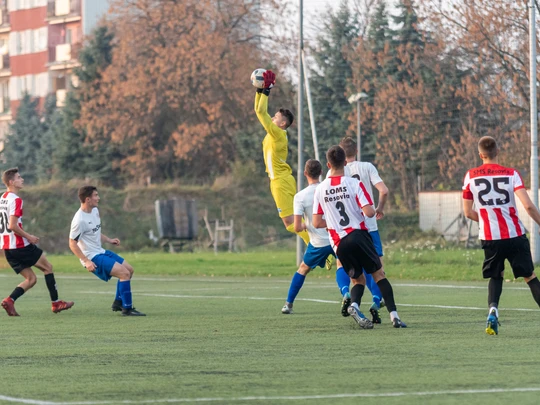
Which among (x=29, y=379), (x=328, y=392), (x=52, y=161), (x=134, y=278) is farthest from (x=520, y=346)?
(x=52, y=161)

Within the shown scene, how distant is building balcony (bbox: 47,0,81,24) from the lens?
7669cm

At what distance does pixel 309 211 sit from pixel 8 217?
4.18 meters

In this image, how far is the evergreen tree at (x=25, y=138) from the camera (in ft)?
236

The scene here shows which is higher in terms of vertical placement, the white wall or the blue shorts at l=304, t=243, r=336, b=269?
the blue shorts at l=304, t=243, r=336, b=269

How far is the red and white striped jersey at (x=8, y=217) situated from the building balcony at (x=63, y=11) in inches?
2495

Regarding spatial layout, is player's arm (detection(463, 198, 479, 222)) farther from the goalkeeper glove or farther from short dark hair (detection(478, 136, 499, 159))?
the goalkeeper glove

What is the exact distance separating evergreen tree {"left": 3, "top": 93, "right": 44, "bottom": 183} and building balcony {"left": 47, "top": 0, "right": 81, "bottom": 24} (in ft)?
19.9

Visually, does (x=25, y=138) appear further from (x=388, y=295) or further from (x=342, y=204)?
(x=388, y=295)

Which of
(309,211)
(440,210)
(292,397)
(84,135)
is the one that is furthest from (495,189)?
(84,135)

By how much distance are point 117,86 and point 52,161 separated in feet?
34.8

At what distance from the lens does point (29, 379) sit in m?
8.18

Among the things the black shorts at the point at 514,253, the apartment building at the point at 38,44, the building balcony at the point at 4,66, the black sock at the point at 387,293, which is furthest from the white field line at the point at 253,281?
the building balcony at the point at 4,66

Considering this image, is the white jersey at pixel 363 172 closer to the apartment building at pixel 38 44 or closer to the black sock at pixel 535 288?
the black sock at pixel 535 288

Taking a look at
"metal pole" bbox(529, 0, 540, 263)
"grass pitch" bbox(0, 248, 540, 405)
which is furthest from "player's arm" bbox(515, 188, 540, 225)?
"metal pole" bbox(529, 0, 540, 263)
